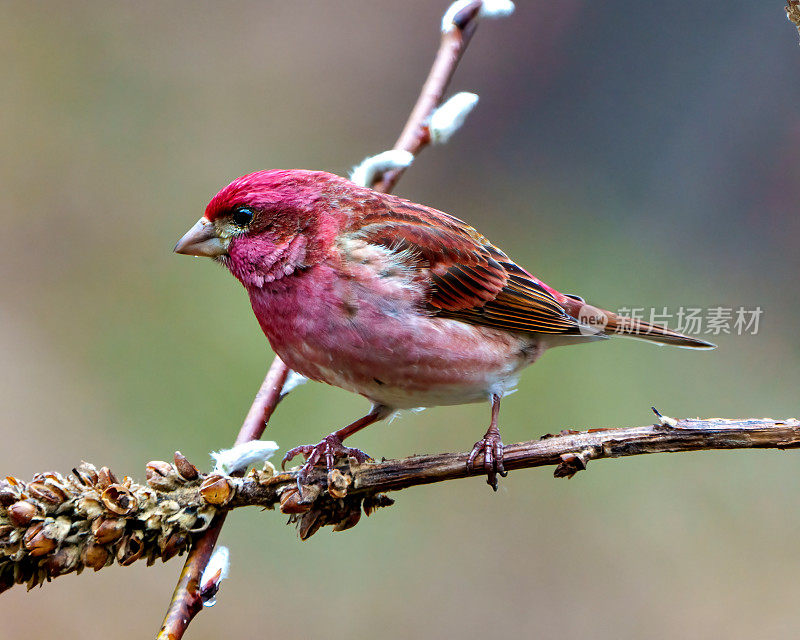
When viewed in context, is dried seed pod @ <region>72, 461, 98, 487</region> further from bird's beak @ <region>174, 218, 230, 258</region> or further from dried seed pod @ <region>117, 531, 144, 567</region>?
Result: bird's beak @ <region>174, 218, 230, 258</region>

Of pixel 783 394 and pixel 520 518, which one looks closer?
pixel 520 518

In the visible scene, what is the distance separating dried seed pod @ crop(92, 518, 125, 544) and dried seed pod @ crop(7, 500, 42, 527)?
18 centimetres

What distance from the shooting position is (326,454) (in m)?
3.45

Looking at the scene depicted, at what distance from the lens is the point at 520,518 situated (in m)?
5.95

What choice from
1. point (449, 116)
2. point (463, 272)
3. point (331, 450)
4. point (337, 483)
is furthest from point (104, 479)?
point (463, 272)

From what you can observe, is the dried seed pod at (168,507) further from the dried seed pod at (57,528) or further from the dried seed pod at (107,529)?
the dried seed pod at (57,528)

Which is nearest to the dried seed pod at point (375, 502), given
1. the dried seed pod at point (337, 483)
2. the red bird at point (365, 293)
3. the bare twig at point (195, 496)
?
the bare twig at point (195, 496)

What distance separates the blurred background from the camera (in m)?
5.61

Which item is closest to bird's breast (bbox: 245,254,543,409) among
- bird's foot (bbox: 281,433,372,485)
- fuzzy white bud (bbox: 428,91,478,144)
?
bird's foot (bbox: 281,433,372,485)

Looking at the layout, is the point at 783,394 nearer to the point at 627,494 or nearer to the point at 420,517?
the point at 627,494

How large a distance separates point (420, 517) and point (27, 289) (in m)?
3.14

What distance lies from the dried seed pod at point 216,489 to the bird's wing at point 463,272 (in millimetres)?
1510

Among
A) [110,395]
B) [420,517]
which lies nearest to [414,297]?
[420,517]

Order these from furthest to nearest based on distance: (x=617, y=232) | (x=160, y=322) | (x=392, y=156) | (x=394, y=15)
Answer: (x=394, y=15), (x=617, y=232), (x=160, y=322), (x=392, y=156)
